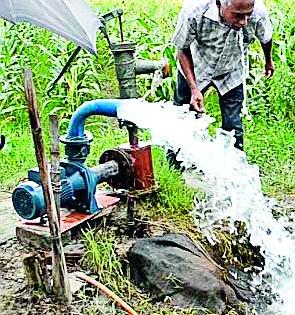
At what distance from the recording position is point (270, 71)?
16.7 ft

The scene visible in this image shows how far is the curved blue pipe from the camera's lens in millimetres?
4055

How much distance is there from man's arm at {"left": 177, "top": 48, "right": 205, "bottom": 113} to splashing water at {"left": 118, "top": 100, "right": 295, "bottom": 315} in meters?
0.13

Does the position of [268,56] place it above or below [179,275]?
above

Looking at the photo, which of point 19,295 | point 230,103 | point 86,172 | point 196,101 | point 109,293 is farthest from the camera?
point 230,103

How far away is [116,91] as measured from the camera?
7609 mm

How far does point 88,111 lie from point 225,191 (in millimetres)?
1037

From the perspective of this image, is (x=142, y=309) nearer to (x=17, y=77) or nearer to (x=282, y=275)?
(x=282, y=275)

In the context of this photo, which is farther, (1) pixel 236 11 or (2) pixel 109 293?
(1) pixel 236 11

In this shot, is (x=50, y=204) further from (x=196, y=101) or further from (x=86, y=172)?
(x=196, y=101)

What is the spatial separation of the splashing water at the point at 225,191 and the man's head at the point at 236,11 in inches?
26.4

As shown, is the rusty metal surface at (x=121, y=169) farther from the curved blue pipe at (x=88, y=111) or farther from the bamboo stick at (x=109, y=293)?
the bamboo stick at (x=109, y=293)

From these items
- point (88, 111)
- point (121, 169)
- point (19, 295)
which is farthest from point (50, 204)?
point (121, 169)

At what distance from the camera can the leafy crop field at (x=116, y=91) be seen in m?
5.77

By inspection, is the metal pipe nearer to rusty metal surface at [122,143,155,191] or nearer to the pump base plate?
rusty metal surface at [122,143,155,191]
